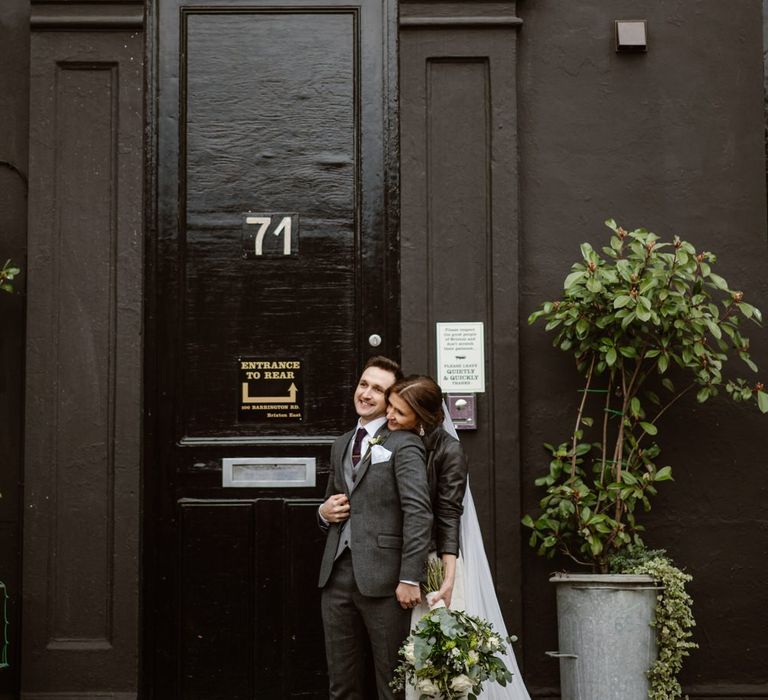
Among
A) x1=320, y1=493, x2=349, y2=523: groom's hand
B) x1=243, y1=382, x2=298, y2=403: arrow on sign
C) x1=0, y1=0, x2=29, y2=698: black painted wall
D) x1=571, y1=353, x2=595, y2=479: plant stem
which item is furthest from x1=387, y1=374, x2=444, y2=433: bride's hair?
x1=0, y1=0, x2=29, y2=698: black painted wall

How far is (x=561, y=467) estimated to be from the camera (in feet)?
19.1

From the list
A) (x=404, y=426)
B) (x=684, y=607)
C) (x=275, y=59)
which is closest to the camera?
(x=404, y=426)

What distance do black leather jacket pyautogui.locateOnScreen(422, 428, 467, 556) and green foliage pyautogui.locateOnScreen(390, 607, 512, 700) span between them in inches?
13.0

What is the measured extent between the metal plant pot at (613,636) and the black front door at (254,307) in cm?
136

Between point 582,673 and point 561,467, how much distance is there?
→ 3.31ft

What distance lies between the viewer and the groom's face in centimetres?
512

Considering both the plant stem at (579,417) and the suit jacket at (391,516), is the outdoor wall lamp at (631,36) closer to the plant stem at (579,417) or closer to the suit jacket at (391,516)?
the plant stem at (579,417)

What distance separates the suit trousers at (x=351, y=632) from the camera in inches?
194

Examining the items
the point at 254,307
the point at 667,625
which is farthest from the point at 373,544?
the point at 254,307

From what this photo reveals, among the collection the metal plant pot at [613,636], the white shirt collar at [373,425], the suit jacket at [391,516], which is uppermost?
the white shirt collar at [373,425]

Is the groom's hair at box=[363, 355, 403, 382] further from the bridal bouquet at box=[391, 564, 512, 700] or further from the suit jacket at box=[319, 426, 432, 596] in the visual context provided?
the bridal bouquet at box=[391, 564, 512, 700]

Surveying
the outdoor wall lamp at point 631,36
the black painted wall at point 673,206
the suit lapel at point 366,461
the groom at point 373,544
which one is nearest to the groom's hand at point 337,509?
the groom at point 373,544

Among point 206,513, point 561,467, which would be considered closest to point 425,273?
point 561,467

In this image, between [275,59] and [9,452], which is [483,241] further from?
[9,452]
